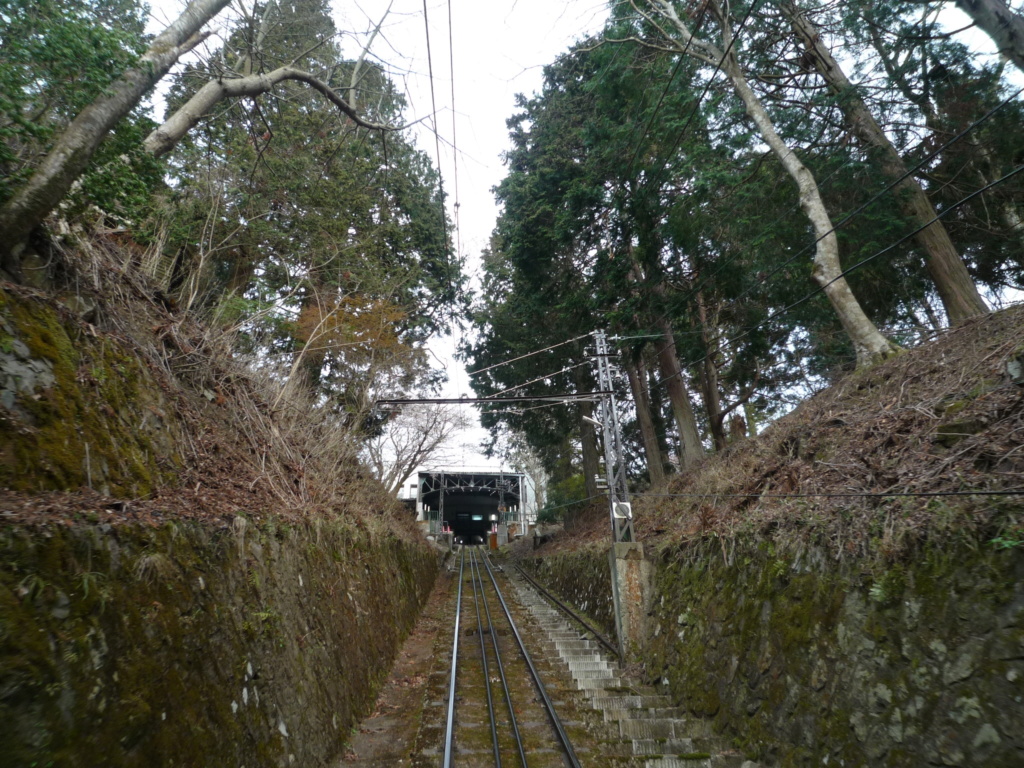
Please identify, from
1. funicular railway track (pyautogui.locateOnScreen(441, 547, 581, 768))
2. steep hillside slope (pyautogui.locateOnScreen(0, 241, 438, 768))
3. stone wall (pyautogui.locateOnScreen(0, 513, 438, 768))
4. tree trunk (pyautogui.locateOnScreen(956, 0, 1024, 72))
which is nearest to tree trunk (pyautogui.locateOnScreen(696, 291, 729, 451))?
funicular railway track (pyautogui.locateOnScreen(441, 547, 581, 768))

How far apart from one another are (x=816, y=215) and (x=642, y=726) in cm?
869

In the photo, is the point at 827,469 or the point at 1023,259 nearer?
the point at 827,469

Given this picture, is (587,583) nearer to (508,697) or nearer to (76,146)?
(508,697)

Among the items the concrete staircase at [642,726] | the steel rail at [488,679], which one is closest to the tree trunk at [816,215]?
the concrete staircase at [642,726]

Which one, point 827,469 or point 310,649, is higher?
point 827,469

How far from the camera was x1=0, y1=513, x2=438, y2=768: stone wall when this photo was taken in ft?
8.73

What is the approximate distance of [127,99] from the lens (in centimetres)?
557

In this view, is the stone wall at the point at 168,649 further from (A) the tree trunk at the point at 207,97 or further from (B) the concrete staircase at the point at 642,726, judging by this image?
(A) the tree trunk at the point at 207,97

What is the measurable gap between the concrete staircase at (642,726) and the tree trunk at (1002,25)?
27.7 ft

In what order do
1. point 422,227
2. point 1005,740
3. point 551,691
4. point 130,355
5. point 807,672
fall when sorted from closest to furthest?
point 1005,740, point 807,672, point 130,355, point 551,691, point 422,227

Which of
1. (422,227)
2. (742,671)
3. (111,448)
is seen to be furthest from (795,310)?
(111,448)

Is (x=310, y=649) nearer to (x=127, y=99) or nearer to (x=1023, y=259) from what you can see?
(x=127, y=99)

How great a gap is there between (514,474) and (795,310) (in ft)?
76.7

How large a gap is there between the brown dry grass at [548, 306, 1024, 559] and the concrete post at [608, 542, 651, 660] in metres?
0.77
